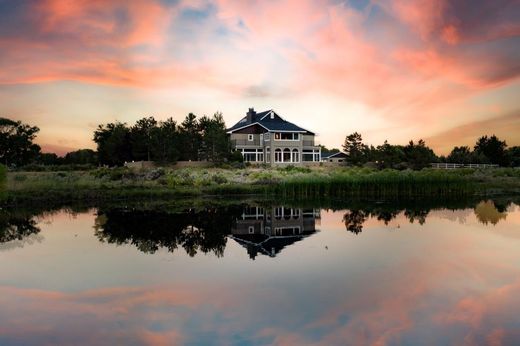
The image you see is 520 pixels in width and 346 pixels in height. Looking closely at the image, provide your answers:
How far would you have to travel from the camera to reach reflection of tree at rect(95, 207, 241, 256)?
15289 mm

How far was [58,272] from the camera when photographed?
11.9 m

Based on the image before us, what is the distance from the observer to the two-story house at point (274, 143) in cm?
5791

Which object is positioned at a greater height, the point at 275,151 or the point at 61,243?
the point at 275,151

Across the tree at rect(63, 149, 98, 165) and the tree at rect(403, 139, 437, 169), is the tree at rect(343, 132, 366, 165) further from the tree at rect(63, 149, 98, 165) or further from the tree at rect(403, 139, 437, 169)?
the tree at rect(63, 149, 98, 165)

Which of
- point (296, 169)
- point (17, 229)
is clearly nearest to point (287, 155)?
point (296, 169)

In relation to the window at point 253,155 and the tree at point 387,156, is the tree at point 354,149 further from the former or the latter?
the window at point 253,155

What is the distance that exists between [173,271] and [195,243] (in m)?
3.81

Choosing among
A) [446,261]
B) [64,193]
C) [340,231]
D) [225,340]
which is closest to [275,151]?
[64,193]

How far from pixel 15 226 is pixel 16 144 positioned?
5239 centimetres

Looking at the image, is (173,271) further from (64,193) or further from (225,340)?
(64,193)

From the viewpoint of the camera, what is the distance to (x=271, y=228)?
19.6 metres

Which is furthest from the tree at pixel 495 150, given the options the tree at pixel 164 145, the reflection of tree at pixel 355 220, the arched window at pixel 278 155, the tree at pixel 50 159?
the tree at pixel 50 159

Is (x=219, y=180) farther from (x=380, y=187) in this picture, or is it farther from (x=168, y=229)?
(x=168, y=229)

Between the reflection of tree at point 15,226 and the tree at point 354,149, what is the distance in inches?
1701
